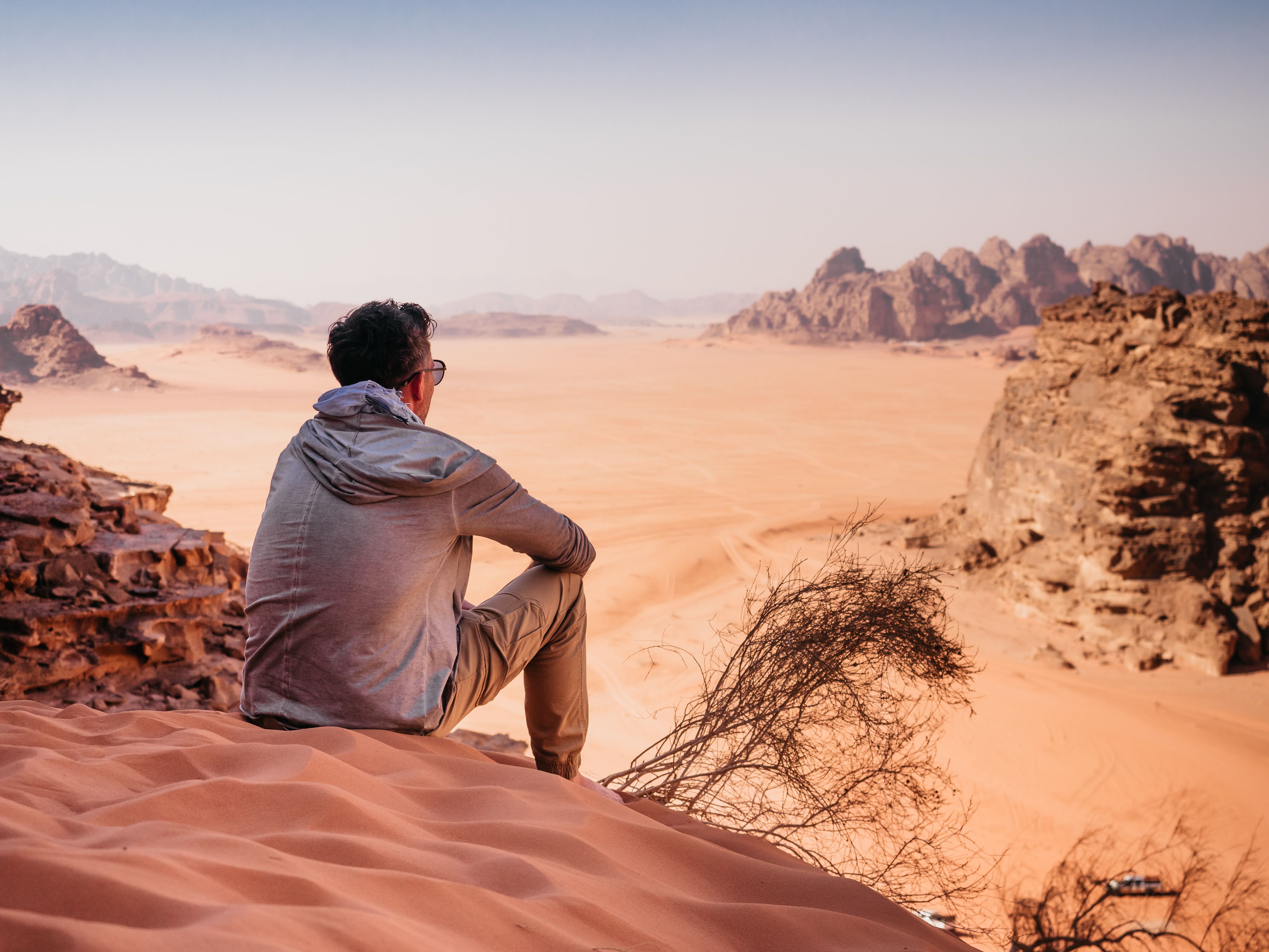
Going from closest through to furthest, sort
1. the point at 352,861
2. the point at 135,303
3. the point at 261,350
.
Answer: the point at 352,861
the point at 261,350
the point at 135,303

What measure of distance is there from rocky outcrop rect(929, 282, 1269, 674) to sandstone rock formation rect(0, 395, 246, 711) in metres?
7.37

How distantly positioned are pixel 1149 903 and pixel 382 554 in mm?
4331

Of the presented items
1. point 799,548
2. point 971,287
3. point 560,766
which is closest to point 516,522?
point 560,766

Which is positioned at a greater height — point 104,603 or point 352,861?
point 352,861

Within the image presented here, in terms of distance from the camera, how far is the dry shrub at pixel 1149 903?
2359 millimetres

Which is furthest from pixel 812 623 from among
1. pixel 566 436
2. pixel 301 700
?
pixel 566 436

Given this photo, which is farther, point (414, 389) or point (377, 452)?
point (414, 389)

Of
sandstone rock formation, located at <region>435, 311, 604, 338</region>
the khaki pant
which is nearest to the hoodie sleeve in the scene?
the khaki pant

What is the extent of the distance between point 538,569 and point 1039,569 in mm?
7779

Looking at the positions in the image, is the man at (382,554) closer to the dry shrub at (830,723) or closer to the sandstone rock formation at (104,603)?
the dry shrub at (830,723)

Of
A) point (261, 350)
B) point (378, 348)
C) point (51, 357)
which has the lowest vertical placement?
point (378, 348)

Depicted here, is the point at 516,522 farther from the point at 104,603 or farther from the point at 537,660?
the point at 104,603

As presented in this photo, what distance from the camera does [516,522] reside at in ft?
7.20

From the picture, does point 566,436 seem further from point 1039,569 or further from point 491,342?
point 491,342
